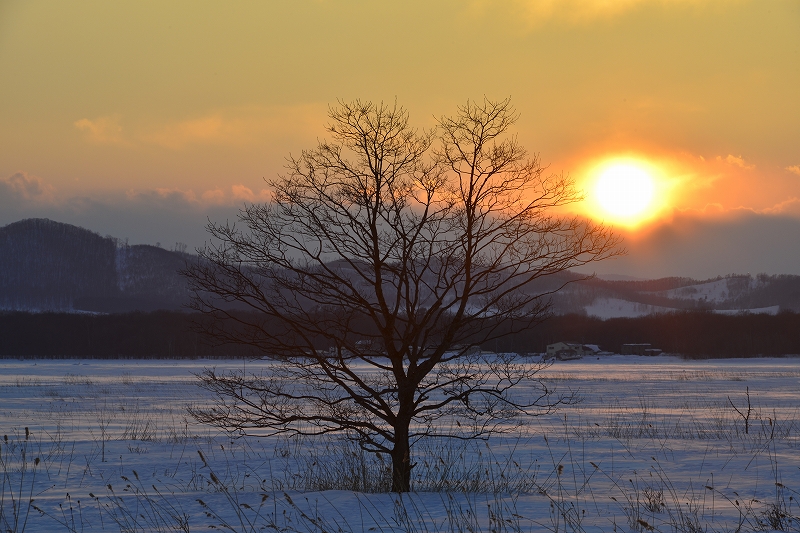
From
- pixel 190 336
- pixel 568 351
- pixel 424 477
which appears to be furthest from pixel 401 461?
pixel 568 351

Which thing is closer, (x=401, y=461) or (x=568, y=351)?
(x=401, y=461)

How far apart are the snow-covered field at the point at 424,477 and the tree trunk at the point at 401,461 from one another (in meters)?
0.24

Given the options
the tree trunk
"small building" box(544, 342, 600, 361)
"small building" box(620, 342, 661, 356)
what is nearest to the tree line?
"small building" box(620, 342, 661, 356)

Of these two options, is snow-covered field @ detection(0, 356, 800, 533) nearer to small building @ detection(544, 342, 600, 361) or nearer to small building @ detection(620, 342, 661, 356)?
small building @ detection(544, 342, 600, 361)

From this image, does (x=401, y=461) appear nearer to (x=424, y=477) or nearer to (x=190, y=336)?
(x=424, y=477)

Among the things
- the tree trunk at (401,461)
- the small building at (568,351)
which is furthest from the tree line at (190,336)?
the tree trunk at (401,461)

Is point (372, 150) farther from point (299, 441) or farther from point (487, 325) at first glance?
point (299, 441)

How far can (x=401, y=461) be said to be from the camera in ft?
33.8

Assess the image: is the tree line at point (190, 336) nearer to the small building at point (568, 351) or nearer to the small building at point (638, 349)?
the small building at point (638, 349)

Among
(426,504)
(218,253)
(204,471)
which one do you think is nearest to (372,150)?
(218,253)

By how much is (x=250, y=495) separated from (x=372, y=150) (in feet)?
17.8

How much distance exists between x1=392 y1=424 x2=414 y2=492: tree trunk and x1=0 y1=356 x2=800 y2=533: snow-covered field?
0.77 feet

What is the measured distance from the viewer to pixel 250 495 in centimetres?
1081

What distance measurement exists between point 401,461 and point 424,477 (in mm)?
2635
